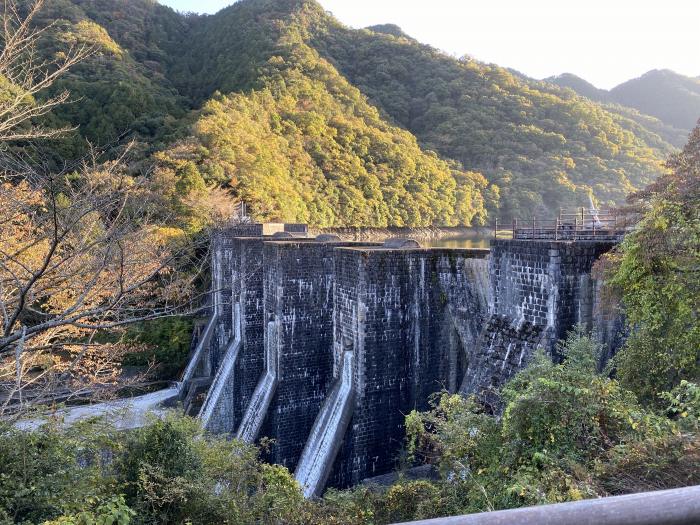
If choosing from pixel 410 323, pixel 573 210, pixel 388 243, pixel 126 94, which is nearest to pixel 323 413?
pixel 410 323

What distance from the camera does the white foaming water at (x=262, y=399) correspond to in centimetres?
1235

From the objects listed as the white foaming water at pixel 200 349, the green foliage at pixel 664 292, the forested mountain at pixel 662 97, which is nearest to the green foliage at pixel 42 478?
the green foliage at pixel 664 292

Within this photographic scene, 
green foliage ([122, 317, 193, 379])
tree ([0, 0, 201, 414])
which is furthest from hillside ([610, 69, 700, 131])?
tree ([0, 0, 201, 414])

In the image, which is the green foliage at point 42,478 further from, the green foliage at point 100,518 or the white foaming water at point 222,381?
the white foaming water at point 222,381

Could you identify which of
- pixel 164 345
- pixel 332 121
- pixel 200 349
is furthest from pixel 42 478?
pixel 332 121

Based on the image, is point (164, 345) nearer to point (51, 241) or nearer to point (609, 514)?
point (51, 241)

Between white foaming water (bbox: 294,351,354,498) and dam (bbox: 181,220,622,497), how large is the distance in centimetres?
3

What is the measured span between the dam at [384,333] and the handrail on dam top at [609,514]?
21.4 ft

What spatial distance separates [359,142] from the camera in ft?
139

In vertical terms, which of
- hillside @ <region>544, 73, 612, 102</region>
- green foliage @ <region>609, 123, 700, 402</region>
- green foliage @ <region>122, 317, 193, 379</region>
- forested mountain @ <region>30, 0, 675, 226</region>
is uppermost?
hillside @ <region>544, 73, 612, 102</region>

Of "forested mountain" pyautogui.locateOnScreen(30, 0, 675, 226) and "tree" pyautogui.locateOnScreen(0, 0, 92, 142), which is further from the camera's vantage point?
"forested mountain" pyautogui.locateOnScreen(30, 0, 675, 226)

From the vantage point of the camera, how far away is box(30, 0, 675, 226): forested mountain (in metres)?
32.0

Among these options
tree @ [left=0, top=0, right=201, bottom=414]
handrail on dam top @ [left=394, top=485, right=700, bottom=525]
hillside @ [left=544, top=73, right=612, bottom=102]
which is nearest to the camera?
handrail on dam top @ [left=394, top=485, right=700, bottom=525]

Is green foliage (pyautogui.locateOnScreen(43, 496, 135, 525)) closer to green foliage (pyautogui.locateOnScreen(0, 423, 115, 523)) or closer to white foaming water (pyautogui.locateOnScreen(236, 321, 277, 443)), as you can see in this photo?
green foliage (pyautogui.locateOnScreen(0, 423, 115, 523))
